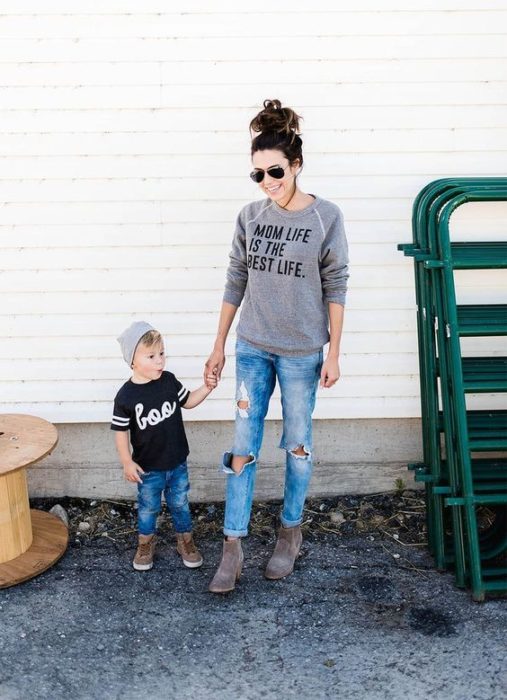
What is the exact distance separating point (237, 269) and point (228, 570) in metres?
1.48

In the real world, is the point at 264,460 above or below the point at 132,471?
below

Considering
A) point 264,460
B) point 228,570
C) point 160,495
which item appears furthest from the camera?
point 264,460

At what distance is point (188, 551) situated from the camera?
4.37 m

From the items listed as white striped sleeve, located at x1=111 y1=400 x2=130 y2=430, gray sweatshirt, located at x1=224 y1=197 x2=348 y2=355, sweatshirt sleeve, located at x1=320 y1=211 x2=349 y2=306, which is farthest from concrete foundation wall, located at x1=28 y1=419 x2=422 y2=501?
sweatshirt sleeve, located at x1=320 y1=211 x2=349 y2=306

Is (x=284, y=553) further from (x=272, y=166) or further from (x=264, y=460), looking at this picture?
(x=272, y=166)

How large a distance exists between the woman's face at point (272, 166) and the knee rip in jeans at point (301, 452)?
4.00 ft

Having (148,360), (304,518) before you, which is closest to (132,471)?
(148,360)

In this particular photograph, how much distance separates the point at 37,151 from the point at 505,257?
2548mm

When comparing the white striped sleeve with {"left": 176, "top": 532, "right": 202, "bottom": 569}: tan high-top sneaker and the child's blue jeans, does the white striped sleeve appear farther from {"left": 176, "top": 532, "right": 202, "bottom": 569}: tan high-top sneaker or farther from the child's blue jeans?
{"left": 176, "top": 532, "right": 202, "bottom": 569}: tan high-top sneaker

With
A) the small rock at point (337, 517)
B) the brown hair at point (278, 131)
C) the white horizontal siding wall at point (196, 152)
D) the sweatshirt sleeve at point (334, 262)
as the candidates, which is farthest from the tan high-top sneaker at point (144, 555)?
the brown hair at point (278, 131)

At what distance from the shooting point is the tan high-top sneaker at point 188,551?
436 cm

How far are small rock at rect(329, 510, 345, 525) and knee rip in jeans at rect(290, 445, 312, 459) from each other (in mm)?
924

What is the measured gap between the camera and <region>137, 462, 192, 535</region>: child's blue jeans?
4.20 metres

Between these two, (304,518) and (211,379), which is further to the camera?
(304,518)
